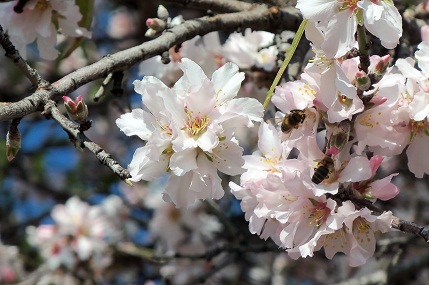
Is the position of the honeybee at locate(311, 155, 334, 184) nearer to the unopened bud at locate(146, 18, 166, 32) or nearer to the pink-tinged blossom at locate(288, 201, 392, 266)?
the pink-tinged blossom at locate(288, 201, 392, 266)

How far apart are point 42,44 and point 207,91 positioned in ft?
3.15

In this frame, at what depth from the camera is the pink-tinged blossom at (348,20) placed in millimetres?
1405

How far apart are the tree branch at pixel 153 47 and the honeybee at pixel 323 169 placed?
1.83 ft

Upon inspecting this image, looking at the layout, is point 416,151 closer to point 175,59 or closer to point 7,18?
point 175,59

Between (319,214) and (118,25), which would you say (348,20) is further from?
(118,25)

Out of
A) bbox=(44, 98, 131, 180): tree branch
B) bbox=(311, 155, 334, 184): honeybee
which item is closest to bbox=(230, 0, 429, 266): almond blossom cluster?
bbox=(311, 155, 334, 184): honeybee

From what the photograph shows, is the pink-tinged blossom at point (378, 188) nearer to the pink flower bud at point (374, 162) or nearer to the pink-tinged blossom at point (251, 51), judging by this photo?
the pink flower bud at point (374, 162)

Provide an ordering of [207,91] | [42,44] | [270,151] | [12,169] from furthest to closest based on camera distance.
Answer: [12,169] < [42,44] < [270,151] < [207,91]

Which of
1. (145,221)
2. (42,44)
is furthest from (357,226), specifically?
(145,221)

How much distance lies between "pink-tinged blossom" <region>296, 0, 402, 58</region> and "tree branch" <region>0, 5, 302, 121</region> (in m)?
0.50

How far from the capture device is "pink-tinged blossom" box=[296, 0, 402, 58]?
141 centimetres

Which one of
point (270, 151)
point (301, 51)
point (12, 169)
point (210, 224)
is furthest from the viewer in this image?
point (12, 169)

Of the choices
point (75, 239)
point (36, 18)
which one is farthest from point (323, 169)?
point (75, 239)

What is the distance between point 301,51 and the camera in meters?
2.10
